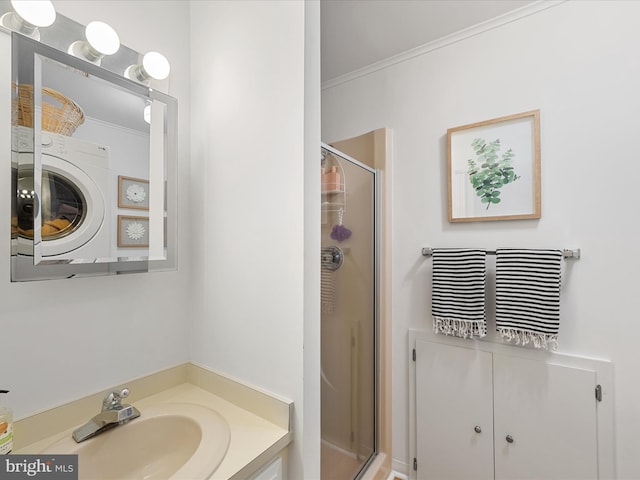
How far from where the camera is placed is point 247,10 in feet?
3.24

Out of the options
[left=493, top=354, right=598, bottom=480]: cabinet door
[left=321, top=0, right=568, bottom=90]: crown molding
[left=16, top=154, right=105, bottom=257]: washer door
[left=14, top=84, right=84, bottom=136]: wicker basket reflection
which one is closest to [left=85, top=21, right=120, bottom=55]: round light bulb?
[left=14, top=84, right=84, bottom=136]: wicker basket reflection

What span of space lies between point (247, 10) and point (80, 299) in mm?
1068

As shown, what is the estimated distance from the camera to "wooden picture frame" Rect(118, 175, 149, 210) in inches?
35.8

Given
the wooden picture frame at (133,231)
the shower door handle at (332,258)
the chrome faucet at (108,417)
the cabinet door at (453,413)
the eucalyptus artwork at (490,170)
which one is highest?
the eucalyptus artwork at (490,170)

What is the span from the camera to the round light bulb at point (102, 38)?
2.82 ft

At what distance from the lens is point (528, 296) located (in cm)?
124

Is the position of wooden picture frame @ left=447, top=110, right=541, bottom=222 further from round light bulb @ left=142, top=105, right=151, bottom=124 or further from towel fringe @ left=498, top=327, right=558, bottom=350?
round light bulb @ left=142, top=105, right=151, bottom=124

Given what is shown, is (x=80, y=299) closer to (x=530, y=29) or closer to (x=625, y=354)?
(x=625, y=354)

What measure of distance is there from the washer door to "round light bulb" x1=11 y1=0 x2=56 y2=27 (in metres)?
0.35

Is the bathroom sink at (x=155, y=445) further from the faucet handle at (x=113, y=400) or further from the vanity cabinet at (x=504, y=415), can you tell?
the vanity cabinet at (x=504, y=415)

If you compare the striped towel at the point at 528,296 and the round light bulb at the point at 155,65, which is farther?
the striped towel at the point at 528,296

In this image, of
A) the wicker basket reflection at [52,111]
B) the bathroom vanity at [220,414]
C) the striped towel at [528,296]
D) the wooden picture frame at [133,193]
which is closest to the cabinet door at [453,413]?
the striped towel at [528,296]

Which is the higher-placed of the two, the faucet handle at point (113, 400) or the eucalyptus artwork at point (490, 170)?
the eucalyptus artwork at point (490, 170)

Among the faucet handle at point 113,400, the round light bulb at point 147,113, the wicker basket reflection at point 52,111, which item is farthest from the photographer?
the round light bulb at point 147,113
